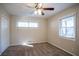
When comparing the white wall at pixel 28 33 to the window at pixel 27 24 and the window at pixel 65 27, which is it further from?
the window at pixel 65 27

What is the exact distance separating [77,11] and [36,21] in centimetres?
393

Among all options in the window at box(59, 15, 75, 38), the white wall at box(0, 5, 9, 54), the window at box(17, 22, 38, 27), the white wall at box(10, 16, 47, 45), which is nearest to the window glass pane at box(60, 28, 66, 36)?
the window at box(59, 15, 75, 38)

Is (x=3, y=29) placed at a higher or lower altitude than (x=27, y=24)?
lower

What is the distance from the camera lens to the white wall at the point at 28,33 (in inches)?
252

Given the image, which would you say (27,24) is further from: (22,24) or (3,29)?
(3,29)

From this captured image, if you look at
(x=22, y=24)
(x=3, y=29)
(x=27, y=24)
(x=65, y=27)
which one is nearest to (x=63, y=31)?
(x=65, y=27)

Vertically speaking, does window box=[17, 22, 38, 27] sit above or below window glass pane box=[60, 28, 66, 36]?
above

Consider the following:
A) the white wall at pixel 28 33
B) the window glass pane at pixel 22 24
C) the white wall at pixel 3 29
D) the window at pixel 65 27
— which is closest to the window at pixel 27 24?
the window glass pane at pixel 22 24

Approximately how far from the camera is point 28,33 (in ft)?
22.3

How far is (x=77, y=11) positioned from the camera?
3.41 meters

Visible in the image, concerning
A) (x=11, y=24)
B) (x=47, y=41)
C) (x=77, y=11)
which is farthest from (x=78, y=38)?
(x=11, y=24)

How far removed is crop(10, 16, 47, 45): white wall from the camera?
6.40 metres

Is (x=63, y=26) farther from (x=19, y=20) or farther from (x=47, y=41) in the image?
(x=19, y=20)

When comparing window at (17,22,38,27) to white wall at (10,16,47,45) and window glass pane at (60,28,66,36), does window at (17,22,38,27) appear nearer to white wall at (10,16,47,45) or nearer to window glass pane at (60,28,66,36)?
white wall at (10,16,47,45)
